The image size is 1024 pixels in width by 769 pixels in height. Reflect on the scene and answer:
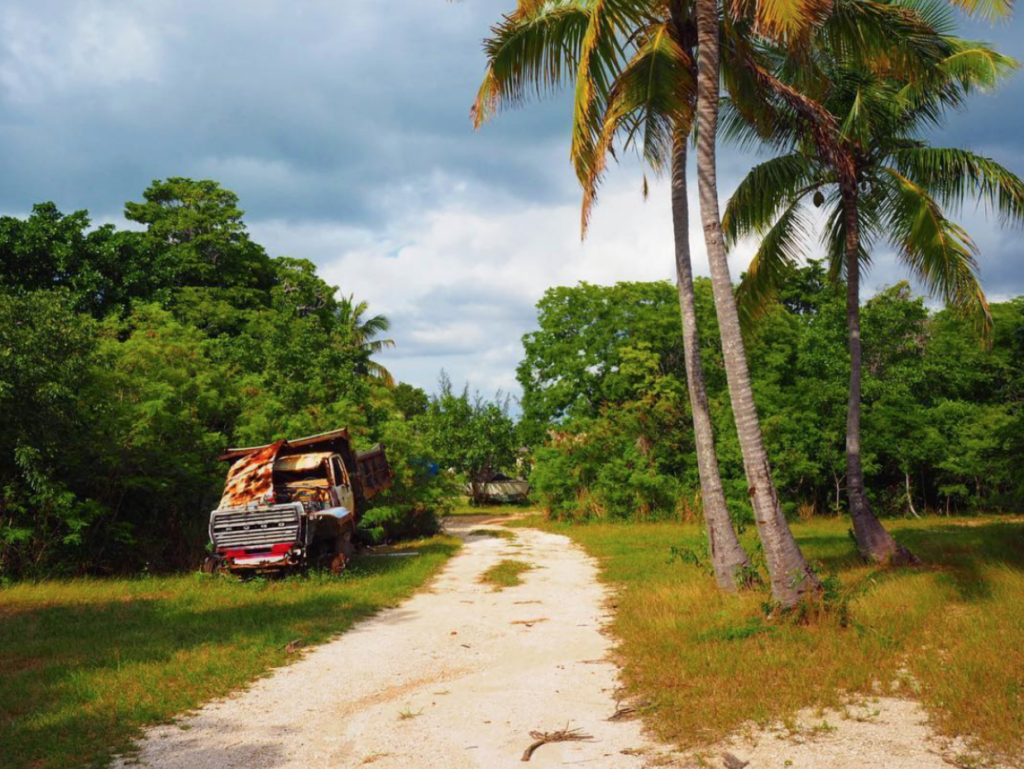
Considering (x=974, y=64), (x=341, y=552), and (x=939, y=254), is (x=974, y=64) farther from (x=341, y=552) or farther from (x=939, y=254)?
(x=341, y=552)

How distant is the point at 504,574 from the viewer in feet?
49.0

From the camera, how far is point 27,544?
13.7m

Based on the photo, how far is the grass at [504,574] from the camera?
13.9 metres

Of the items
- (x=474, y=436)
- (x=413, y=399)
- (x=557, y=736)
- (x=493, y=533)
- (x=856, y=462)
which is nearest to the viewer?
(x=557, y=736)

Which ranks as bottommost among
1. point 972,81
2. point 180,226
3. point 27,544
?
Result: point 27,544

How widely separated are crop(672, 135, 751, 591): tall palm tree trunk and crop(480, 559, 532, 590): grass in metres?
4.51

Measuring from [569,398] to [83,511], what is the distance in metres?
19.2

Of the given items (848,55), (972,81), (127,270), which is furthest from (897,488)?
(127,270)

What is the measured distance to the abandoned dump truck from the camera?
13453 mm

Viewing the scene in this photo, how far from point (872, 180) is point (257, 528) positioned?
13.2 meters

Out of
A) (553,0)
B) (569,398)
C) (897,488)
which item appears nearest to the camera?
(553,0)

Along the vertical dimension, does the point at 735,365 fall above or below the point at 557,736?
above

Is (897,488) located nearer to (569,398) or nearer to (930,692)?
(569,398)

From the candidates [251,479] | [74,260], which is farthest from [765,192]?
[74,260]
